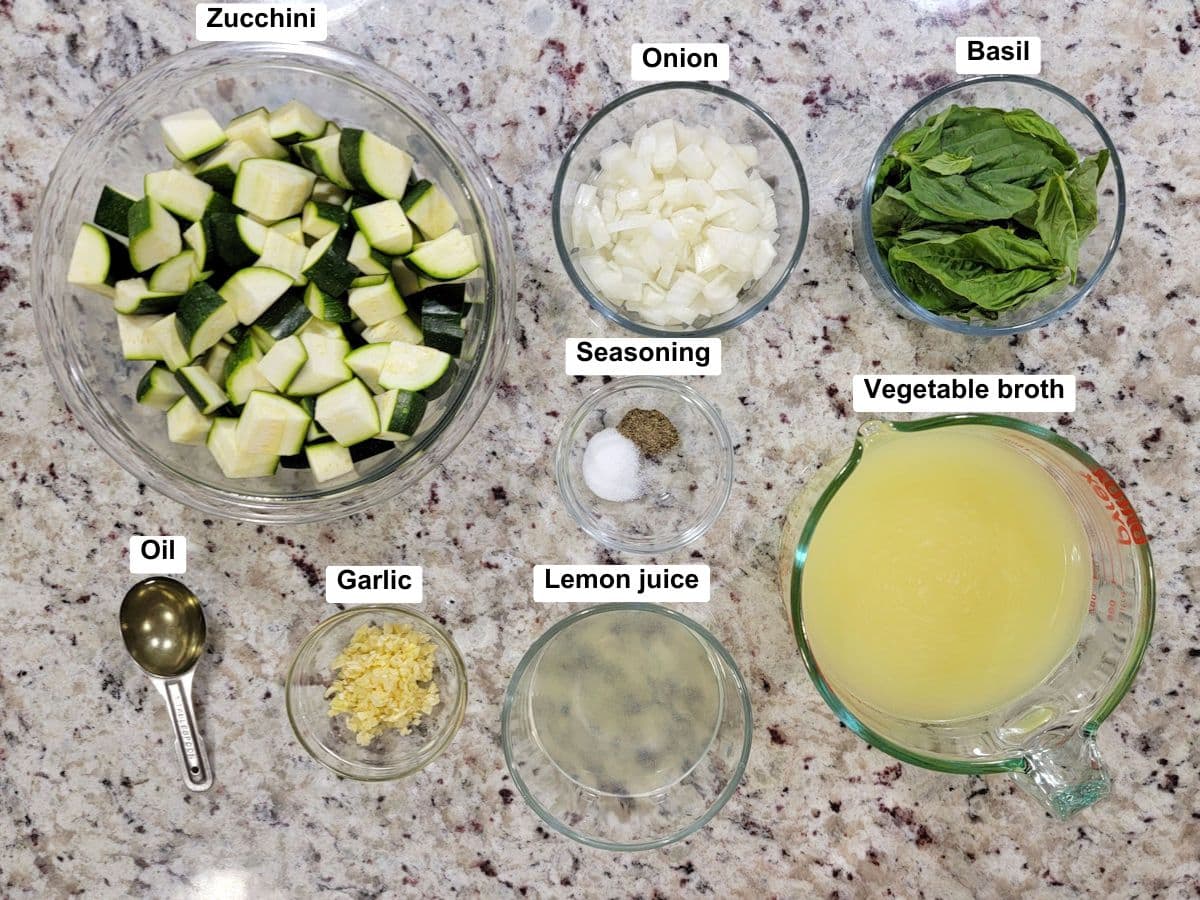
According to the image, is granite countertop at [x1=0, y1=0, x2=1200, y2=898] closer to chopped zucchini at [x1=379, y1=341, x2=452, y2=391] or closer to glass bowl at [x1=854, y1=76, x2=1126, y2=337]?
glass bowl at [x1=854, y1=76, x2=1126, y2=337]

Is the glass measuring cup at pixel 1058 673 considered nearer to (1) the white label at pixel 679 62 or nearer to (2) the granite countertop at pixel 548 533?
(2) the granite countertop at pixel 548 533

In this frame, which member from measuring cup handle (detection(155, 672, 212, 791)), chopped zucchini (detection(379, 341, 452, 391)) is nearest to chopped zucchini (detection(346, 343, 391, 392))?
chopped zucchini (detection(379, 341, 452, 391))

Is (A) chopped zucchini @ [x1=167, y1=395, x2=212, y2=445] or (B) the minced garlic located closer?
(A) chopped zucchini @ [x1=167, y1=395, x2=212, y2=445]

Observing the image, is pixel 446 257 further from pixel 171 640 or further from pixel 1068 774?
pixel 1068 774

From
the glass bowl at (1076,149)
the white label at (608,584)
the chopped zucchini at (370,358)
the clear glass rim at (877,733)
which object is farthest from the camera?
the white label at (608,584)

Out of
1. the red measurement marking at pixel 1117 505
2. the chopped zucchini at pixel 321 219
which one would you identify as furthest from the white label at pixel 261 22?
the red measurement marking at pixel 1117 505

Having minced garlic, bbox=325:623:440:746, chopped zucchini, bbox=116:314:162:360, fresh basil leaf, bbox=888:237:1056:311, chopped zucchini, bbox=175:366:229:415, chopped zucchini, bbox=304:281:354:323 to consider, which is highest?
fresh basil leaf, bbox=888:237:1056:311

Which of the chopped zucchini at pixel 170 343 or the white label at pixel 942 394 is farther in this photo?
the white label at pixel 942 394
